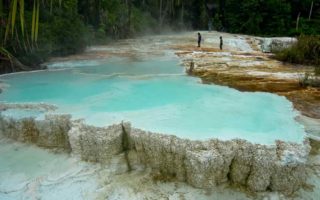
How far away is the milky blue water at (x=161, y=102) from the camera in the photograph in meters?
4.88

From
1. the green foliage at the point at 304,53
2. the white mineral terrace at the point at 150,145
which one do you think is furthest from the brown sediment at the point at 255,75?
the white mineral terrace at the point at 150,145

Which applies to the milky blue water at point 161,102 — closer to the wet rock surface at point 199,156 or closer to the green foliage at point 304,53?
the wet rock surface at point 199,156

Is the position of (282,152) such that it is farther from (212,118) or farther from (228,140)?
(212,118)

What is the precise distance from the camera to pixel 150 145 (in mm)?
4578

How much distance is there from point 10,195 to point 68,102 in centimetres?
229

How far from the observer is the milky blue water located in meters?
4.88

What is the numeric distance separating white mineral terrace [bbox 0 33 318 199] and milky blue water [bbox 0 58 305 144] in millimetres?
17

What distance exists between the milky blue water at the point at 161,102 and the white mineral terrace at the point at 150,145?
0.06 feet

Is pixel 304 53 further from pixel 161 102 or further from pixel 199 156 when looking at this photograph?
pixel 199 156

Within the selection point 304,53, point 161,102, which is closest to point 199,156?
point 161,102

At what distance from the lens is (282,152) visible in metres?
4.23

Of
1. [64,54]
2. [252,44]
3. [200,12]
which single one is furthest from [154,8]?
[64,54]

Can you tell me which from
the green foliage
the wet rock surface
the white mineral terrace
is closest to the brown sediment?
the green foliage

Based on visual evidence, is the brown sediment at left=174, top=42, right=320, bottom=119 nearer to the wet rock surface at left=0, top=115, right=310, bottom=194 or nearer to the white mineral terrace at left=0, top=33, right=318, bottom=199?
the white mineral terrace at left=0, top=33, right=318, bottom=199
